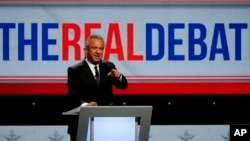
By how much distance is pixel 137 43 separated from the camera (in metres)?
5.98

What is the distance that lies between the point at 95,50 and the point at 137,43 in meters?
1.13

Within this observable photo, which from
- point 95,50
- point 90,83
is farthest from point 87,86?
point 95,50

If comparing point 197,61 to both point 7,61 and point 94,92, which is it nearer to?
point 94,92

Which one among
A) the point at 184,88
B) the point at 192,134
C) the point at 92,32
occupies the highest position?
the point at 92,32

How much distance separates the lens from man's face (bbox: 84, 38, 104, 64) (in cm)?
486

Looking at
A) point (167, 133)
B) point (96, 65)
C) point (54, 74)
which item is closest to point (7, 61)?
point (54, 74)

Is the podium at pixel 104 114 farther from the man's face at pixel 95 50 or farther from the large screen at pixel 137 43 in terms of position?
the large screen at pixel 137 43

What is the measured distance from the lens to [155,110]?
6.00 meters

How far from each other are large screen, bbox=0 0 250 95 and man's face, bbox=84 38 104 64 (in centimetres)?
96

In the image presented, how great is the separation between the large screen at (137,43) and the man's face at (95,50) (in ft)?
3.16

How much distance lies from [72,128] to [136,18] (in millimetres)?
1511

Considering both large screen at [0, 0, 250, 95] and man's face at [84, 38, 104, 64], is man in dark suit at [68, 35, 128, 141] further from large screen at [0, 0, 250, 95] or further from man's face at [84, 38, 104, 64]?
large screen at [0, 0, 250, 95]

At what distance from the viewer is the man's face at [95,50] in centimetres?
486

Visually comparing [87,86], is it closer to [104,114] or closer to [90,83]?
[90,83]
